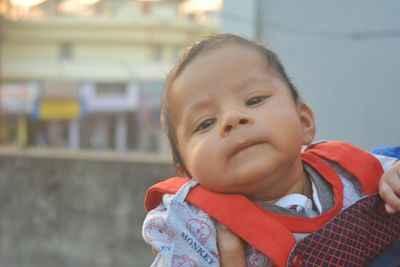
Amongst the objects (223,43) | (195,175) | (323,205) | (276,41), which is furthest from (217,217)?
(276,41)

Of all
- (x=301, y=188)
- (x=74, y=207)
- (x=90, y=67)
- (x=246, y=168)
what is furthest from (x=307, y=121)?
(x=90, y=67)

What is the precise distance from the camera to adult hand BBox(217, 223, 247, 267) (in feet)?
3.50

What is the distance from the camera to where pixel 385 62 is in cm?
212

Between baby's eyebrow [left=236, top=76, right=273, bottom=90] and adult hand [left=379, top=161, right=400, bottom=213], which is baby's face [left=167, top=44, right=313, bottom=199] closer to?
baby's eyebrow [left=236, top=76, right=273, bottom=90]

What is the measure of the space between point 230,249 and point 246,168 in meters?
0.14

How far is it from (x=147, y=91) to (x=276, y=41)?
15536mm

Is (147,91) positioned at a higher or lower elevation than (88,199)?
lower

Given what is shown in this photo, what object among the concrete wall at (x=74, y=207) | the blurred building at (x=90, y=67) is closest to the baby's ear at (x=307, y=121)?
the concrete wall at (x=74, y=207)

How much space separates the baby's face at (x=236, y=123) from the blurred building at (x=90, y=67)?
1624cm

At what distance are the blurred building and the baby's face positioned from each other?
16.2 m

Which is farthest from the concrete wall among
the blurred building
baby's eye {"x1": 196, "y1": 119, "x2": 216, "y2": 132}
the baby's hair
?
the blurred building

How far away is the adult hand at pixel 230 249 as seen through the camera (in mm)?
1067

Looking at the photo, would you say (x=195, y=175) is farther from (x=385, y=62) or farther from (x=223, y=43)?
(x=385, y=62)

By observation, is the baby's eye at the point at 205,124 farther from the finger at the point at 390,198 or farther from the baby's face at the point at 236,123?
the finger at the point at 390,198
